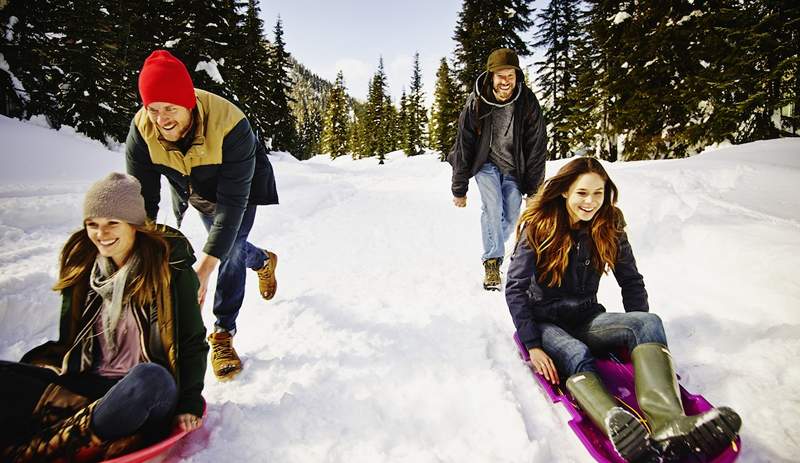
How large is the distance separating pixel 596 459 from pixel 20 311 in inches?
175

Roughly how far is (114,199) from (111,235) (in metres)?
0.19

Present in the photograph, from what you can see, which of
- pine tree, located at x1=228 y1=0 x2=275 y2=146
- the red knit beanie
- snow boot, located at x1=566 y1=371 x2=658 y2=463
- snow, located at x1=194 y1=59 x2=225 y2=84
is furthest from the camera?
pine tree, located at x1=228 y1=0 x2=275 y2=146

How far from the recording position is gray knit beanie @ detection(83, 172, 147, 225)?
1.71 meters

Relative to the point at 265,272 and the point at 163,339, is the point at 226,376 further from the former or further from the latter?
the point at 265,272

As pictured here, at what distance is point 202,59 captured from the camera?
48.9 feet

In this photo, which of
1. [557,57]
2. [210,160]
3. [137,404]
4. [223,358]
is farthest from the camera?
[557,57]

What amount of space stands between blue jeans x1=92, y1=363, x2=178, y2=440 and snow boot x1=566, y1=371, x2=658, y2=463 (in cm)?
209

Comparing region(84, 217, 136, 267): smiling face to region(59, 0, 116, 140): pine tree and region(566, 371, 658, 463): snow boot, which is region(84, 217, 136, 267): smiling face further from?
region(59, 0, 116, 140): pine tree

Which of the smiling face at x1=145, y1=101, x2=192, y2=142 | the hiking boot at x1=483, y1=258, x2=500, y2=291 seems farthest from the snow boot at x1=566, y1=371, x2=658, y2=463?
the smiling face at x1=145, y1=101, x2=192, y2=142

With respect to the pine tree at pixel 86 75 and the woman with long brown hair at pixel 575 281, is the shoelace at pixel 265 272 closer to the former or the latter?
the woman with long brown hair at pixel 575 281

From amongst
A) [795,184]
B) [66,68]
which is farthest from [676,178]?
[66,68]

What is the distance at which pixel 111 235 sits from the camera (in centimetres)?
178

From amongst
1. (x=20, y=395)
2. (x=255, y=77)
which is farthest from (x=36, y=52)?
(x=20, y=395)

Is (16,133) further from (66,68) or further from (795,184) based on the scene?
(795,184)
